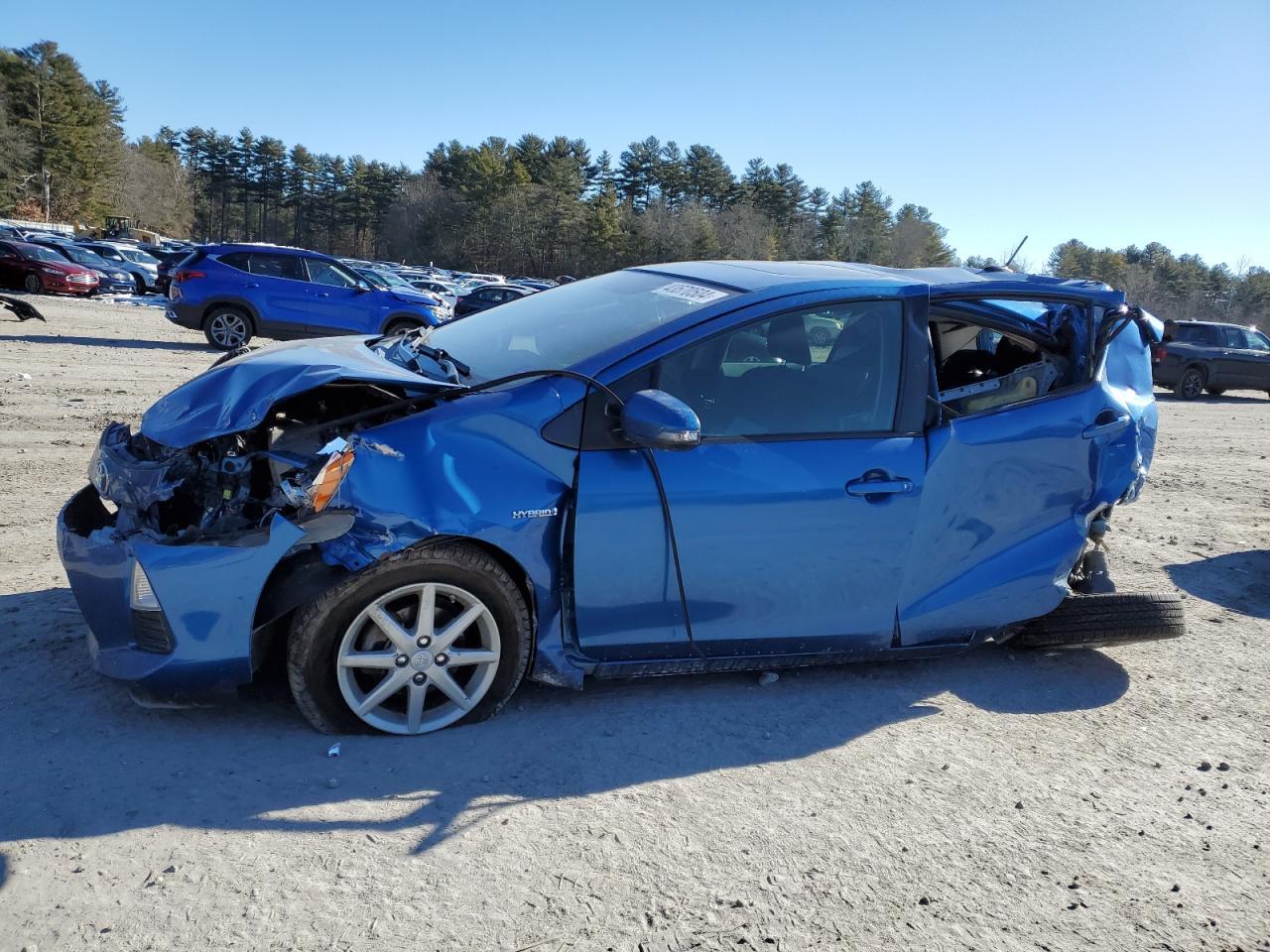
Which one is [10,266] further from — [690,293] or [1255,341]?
[1255,341]

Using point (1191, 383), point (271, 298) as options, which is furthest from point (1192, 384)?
point (271, 298)

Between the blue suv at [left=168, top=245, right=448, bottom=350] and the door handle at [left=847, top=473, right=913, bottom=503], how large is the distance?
14086mm

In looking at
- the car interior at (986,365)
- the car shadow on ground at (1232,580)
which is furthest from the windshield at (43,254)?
the car shadow on ground at (1232,580)

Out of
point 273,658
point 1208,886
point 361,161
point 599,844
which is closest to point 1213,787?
point 1208,886

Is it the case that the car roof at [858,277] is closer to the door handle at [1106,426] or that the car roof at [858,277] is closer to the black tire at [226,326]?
the door handle at [1106,426]

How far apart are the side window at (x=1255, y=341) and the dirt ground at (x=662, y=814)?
1986 centimetres

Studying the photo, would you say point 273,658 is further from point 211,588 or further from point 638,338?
point 638,338

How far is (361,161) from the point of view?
105 metres

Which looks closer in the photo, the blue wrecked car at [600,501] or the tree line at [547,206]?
the blue wrecked car at [600,501]

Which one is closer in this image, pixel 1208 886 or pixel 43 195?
pixel 1208 886

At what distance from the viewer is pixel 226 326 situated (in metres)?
16.2

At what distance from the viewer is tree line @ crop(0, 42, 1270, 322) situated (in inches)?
2741

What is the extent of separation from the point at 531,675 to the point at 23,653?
2042mm

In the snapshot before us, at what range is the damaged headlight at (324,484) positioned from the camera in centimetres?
310
